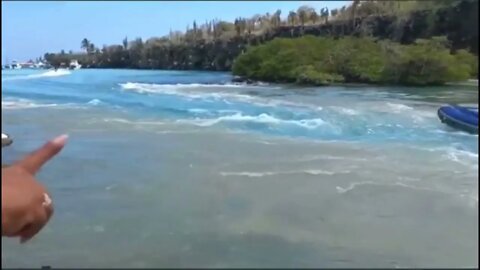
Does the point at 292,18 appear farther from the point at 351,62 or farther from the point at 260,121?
the point at 260,121

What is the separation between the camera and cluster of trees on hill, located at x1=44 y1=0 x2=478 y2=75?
15.2m

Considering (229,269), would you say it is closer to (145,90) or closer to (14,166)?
(14,166)

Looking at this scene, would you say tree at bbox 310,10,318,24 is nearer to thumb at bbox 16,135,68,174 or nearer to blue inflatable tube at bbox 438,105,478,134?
blue inflatable tube at bbox 438,105,478,134

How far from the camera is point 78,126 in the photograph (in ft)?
21.6

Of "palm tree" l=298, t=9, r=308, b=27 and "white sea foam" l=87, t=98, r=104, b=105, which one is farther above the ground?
"palm tree" l=298, t=9, r=308, b=27

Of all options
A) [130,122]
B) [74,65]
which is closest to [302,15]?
[74,65]

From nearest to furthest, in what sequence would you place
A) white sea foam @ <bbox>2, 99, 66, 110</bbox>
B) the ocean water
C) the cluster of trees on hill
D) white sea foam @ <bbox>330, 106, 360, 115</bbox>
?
the ocean water < white sea foam @ <bbox>330, 106, 360, 115</bbox> < white sea foam @ <bbox>2, 99, 66, 110</bbox> < the cluster of trees on hill

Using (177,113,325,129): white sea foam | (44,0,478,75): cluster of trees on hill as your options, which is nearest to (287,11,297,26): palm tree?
(44,0,478,75): cluster of trees on hill

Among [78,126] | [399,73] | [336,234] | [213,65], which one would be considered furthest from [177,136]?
[213,65]

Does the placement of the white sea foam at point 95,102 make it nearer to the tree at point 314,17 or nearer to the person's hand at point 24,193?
the person's hand at point 24,193

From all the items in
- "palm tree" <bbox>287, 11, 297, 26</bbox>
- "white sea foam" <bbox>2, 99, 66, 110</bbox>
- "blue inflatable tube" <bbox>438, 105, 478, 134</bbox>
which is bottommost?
"white sea foam" <bbox>2, 99, 66, 110</bbox>

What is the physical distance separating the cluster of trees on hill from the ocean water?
19.7 ft

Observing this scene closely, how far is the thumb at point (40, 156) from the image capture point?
0.30m

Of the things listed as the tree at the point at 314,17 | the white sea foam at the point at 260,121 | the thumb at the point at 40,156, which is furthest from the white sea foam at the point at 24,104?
the tree at the point at 314,17
